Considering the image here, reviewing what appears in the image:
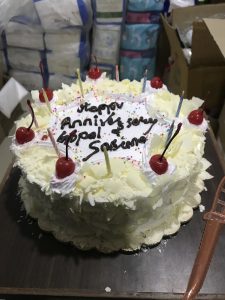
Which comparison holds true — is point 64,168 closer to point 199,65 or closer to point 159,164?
point 159,164

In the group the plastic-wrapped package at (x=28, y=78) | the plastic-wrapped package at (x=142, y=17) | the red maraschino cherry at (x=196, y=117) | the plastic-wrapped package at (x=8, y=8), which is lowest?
the plastic-wrapped package at (x=28, y=78)

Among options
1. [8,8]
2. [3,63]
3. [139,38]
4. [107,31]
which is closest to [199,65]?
[139,38]

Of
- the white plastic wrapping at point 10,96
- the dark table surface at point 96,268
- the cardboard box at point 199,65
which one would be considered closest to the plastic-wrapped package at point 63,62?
the white plastic wrapping at point 10,96

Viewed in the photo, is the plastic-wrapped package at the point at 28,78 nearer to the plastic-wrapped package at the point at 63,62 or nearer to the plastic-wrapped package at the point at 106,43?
the plastic-wrapped package at the point at 63,62

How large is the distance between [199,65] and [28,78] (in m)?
0.99

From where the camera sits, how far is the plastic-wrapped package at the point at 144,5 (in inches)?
74.4

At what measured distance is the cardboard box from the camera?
68.5 inches

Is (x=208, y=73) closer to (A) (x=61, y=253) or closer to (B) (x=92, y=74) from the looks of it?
(B) (x=92, y=74)

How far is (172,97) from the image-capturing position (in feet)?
4.71

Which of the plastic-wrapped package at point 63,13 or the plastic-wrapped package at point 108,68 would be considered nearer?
the plastic-wrapped package at point 63,13

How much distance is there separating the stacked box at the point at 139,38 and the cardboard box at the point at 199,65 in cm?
8

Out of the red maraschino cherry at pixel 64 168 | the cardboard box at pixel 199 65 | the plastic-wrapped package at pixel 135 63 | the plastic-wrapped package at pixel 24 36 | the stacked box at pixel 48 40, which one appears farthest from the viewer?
the plastic-wrapped package at pixel 135 63

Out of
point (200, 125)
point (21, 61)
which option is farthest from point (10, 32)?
point (200, 125)

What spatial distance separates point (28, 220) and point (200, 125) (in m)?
0.69
